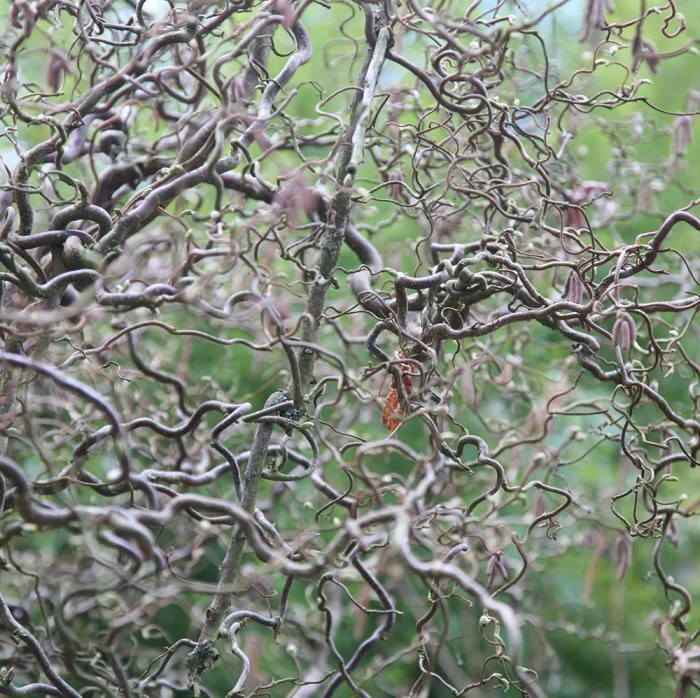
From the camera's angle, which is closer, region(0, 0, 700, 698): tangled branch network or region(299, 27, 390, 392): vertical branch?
region(0, 0, 700, 698): tangled branch network

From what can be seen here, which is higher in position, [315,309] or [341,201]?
[341,201]

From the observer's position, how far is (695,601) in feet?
12.8

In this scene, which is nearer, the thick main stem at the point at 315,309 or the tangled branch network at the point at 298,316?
the tangled branch network at the point at 298,316

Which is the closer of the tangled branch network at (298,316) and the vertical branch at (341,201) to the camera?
the tangled branch network at (298,316)

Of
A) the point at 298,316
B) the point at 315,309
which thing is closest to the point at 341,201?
the point at 315,309

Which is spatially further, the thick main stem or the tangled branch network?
the thick main stem

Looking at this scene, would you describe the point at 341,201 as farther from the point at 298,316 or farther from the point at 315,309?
the point at 298,316

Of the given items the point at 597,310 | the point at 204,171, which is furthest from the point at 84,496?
the point at 597,310

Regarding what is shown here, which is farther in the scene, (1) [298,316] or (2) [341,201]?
(1) [298,316]

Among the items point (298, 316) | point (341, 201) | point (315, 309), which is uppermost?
point (341, 201)

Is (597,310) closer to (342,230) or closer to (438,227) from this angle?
(342,230)

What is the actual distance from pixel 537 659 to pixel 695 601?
1155 mm

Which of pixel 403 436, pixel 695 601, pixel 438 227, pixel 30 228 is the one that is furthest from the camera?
pixel 695 601

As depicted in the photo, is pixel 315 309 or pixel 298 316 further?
pixel 298 316
